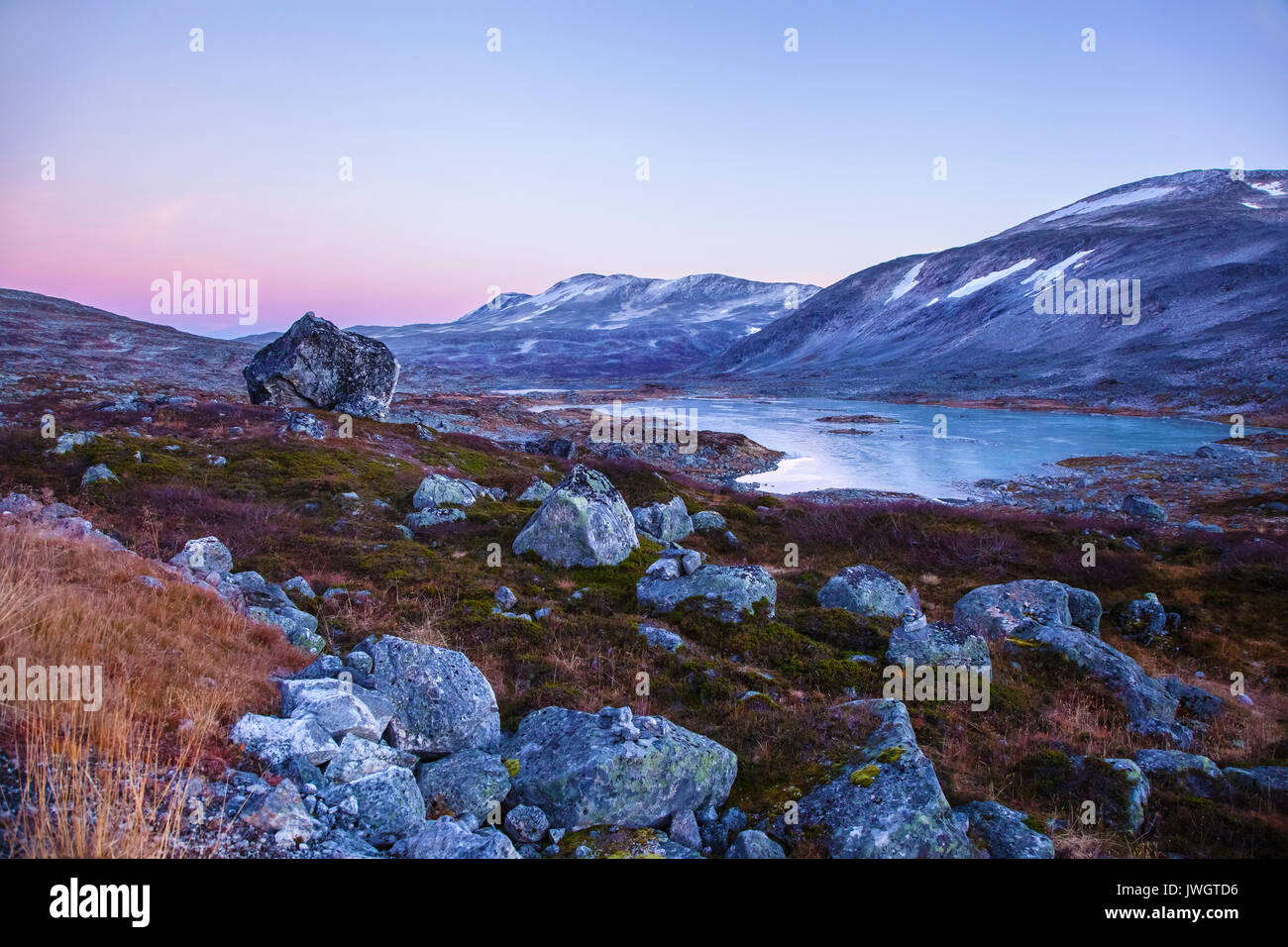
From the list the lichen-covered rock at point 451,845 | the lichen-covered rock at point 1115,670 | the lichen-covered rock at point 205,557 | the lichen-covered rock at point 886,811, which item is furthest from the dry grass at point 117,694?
the lichen-covered rock at point 1115,670

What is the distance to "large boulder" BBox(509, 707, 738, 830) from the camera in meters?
6.50

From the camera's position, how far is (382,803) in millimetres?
5863

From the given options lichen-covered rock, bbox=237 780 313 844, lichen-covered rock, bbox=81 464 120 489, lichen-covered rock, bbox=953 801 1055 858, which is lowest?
lichen-covered rock, bbox=953 801 1055 858

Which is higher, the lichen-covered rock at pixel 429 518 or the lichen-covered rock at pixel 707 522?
the lichen-covered rock at pixel 429 518

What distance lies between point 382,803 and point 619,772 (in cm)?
220

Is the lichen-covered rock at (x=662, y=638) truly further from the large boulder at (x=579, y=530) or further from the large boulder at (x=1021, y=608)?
the large boulder at (x=1021, y=608)

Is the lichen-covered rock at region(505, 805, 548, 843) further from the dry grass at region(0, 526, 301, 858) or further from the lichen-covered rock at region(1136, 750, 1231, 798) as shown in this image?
the lichen-covered rock at region(1136, 750, 1231, 798)

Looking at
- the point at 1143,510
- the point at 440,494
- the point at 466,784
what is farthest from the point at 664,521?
the point at 1143,510

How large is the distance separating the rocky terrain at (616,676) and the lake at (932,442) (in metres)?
19.5

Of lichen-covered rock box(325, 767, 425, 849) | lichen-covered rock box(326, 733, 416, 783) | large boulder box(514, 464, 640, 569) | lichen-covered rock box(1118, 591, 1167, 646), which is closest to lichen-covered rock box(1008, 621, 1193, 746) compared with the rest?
lichen-covered rock box(1118, 591, 1167, 646)

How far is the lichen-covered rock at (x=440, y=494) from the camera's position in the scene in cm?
2052

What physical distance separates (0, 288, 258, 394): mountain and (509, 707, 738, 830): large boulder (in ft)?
196
